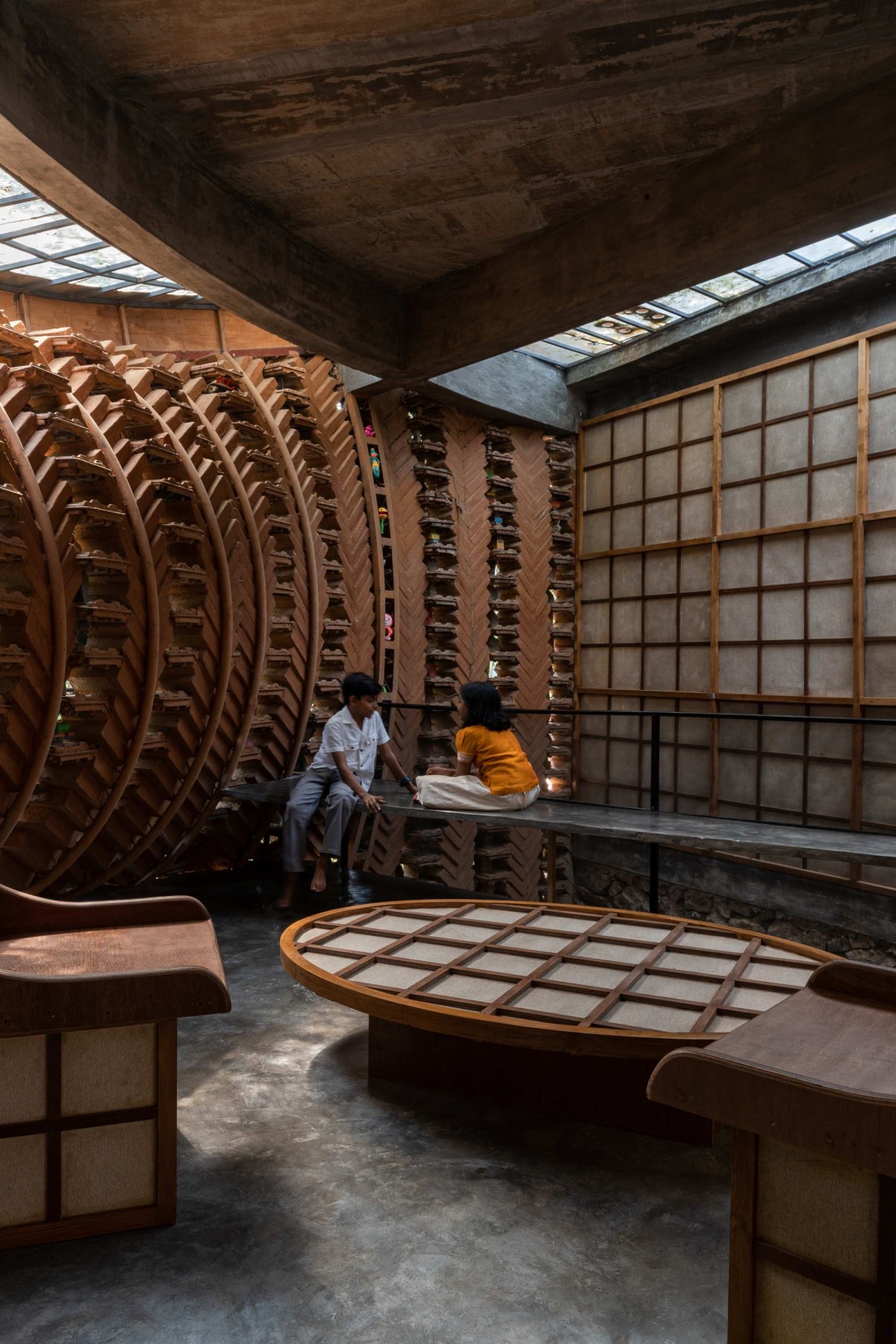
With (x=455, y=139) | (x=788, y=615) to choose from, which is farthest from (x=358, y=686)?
(x=788, y=615)

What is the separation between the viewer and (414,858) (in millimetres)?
6691

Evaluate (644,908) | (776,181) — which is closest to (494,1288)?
(776,181)

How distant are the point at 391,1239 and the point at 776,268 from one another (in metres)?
6.15

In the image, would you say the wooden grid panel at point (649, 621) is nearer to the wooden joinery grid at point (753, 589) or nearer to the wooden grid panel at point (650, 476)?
the wooden joinery grid at point (753, 589)

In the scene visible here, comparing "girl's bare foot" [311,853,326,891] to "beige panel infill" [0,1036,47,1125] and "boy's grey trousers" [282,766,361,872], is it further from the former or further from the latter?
"beige panel infill" [0,1036,47,1125]

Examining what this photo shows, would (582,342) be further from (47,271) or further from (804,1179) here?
(804,1179)

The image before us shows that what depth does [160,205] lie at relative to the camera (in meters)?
4.03

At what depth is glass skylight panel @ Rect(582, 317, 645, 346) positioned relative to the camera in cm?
693

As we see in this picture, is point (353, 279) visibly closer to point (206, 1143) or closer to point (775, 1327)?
point (206, 1143)

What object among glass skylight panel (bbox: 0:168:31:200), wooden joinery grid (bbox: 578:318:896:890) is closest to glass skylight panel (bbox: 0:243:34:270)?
glass skylight panel (bbox: 0:168:31:200)

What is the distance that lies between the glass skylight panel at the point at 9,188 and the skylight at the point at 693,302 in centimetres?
19

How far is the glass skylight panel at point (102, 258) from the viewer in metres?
6.08

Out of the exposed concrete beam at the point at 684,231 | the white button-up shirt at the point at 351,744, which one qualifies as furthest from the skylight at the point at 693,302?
the white button-up shirt at the point at 351,744

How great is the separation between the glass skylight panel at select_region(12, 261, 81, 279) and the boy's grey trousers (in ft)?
13.3
